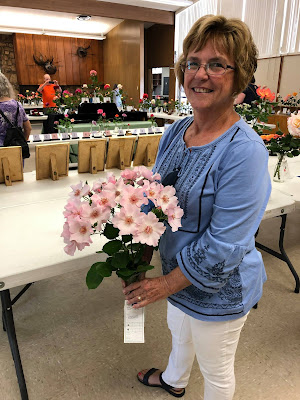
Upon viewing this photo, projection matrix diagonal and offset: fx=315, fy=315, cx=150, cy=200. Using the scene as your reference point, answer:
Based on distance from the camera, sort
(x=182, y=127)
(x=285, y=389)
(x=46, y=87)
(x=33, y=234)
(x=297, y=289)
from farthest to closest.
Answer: (x=46, y=87)
(x=297, y=289)
(x=285, y=389)
(x=33, y=234)
(x=182, y=127)

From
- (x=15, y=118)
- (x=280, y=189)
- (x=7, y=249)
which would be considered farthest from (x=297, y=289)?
(x=15, y=118)

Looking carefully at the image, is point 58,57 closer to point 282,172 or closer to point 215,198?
point 282,172

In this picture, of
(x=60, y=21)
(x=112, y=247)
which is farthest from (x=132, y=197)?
(x=60, y=21)

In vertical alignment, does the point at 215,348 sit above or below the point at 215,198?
below

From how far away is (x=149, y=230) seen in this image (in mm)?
782

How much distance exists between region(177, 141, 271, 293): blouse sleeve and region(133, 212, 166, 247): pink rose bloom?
6.1 inches

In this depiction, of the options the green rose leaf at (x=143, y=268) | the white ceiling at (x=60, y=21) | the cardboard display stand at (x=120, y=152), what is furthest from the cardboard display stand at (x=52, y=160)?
the white ceiling at (x=60, y=21)

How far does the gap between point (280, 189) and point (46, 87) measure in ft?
19.2

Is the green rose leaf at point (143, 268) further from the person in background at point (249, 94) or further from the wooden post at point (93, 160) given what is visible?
the wooden post at point (93, 160)

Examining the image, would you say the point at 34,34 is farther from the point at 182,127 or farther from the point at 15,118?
the point at 182,127

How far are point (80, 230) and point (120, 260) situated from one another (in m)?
0.15

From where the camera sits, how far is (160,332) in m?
1.93

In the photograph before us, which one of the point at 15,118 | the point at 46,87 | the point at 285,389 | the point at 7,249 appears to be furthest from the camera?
the point at 46,87

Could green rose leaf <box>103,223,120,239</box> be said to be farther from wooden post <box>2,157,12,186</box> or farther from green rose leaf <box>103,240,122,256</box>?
wooden post <box>2,157,12,186</box>
